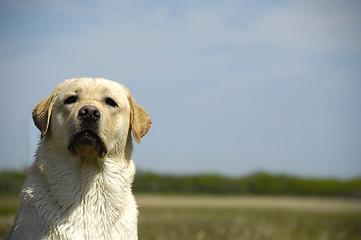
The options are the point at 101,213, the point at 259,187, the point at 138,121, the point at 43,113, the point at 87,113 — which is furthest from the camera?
the point at 259,187

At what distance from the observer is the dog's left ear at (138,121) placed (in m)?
5.59

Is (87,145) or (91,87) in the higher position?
(91,87)

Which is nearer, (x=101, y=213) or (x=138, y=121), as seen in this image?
(x=101, y=213)

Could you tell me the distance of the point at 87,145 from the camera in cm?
509

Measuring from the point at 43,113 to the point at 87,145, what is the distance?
0.85 metres

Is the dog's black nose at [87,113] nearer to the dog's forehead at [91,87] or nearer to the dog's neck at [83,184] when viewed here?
the dog's forehead at [91,87]

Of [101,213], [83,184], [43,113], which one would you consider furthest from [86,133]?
[101,213]

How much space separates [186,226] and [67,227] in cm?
726

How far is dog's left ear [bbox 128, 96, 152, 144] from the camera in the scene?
5590 mm

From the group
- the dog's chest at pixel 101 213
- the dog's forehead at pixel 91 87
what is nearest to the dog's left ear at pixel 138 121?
the dog's forehead at pixel 91 87

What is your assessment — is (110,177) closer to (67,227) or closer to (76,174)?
(76,174)

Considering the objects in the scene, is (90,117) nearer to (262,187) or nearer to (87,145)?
(87,145)

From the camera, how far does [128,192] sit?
549 centimetres

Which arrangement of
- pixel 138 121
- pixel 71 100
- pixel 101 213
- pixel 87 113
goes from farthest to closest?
pixel 138 121 < pixel 71 100 < pixel 101 213 < pixel 87 113
